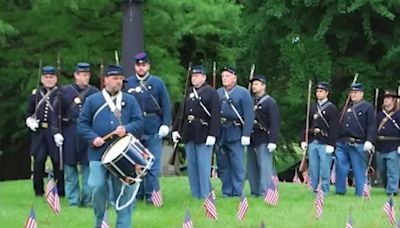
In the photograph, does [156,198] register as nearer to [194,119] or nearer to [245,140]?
[194,119]

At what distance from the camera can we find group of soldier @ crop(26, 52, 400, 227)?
44.0ft

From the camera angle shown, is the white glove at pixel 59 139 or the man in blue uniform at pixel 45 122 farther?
the man in blue uniform at pixel 45 122

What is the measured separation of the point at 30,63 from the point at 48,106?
6159mm

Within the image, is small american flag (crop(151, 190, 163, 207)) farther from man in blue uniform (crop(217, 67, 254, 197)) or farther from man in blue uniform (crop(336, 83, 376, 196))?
man in blue uniform (crop(336, 83, 376, 196))

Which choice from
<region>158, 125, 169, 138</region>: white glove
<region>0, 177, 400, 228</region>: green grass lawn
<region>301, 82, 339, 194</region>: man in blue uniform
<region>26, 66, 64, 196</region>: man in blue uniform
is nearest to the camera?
<region>0, 177, 400, 228</region>: green grass lawn

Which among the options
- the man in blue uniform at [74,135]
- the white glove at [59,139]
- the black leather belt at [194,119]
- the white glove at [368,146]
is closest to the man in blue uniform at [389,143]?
the white glove at [368,146]

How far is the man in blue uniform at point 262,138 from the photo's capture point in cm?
1472

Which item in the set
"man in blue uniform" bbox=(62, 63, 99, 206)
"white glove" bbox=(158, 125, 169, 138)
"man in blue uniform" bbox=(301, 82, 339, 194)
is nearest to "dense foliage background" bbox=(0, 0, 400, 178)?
"man in blue uniform" bbox=(62, 63, 99, 206)

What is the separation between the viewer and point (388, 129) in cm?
1620

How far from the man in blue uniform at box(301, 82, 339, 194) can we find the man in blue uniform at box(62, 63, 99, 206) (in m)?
3.86

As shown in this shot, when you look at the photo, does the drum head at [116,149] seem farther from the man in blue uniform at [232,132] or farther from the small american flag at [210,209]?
the man in blue uniform at [232,132]

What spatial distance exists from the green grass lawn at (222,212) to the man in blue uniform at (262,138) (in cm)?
44

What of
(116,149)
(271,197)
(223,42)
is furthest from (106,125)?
(223,42)

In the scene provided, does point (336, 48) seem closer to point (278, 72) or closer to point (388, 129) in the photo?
point (278, 72)
